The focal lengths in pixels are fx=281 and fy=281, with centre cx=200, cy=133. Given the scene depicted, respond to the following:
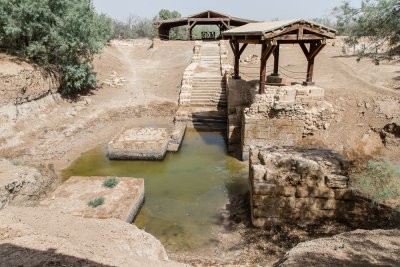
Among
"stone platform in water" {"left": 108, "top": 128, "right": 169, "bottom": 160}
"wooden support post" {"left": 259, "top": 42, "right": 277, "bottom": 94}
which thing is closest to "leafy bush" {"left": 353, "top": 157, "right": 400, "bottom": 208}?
"wooden support post" {"left": 259, "top": 42, "right": 277, "bottom": 94}

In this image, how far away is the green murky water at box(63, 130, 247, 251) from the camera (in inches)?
260

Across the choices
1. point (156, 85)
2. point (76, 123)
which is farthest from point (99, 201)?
point (156, 85)

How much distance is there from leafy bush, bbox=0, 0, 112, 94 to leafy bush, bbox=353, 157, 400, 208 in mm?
12953

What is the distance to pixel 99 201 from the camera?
654cm

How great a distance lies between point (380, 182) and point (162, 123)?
10069 mm

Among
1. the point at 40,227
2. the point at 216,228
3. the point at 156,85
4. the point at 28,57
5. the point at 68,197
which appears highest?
the point at 28,57

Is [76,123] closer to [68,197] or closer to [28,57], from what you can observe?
[28,57]

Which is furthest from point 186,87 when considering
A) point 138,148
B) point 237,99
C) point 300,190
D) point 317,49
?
point 300,190

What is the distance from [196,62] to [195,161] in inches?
455

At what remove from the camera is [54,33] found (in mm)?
12766

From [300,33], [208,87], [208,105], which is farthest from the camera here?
[208,87]

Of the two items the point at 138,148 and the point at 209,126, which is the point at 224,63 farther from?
the point at 138,148

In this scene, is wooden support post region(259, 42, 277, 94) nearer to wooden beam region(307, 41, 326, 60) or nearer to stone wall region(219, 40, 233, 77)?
wooden beam region(307, 41, 326, 60)

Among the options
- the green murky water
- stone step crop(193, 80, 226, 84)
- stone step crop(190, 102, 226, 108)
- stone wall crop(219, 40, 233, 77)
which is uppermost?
stone wall crop(219, 40, 233, 77)
